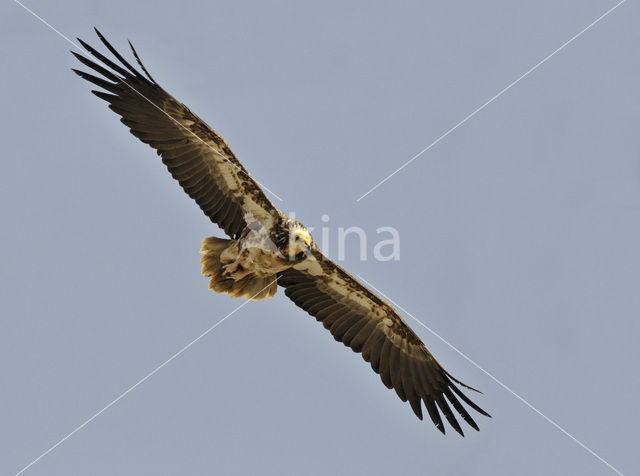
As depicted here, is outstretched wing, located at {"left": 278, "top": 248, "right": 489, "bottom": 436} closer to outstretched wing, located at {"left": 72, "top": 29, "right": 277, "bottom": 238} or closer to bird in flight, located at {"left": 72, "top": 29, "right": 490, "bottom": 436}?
bird in flight, located at {"left": 72, "top": 29, "right": 490, "bottom": 436}

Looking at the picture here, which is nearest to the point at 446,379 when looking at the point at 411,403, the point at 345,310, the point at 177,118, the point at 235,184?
the point at 411,403

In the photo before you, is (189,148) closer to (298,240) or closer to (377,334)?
(298,240)

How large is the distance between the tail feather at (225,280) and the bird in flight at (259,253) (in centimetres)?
2

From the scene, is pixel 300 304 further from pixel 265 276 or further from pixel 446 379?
pixel 446 379

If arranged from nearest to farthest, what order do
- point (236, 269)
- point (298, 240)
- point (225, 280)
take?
point (298, 240)
point (236, 269)
point (225, 280)

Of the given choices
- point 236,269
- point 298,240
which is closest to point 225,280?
point 236,269

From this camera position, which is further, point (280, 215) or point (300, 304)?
point (300, 304)

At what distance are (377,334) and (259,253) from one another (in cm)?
280

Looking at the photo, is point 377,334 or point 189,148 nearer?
point 189,148

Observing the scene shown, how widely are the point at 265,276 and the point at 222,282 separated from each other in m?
0.72

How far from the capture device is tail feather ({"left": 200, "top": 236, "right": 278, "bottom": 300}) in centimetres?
1691

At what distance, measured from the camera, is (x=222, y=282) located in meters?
17.1

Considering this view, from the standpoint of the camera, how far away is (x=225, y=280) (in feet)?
56.2

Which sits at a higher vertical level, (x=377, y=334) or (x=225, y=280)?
(x=377, y=334)
